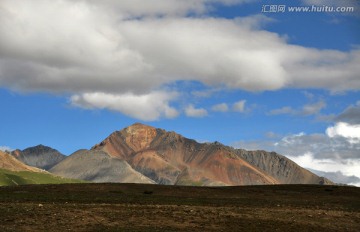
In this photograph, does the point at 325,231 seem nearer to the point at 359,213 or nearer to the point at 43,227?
the point at 359,213

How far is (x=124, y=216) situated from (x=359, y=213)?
82.0 ft

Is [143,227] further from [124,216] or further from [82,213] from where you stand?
[82,213]

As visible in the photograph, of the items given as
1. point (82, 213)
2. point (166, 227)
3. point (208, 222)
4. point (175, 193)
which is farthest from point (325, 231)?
point (175, 193)

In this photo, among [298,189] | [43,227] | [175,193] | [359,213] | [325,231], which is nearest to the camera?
[43,227]

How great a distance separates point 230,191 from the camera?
83.1 m

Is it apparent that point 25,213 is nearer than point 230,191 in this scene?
Yes

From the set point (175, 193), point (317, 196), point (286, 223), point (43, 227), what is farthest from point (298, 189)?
point (43, 227)

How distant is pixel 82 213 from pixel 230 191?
43429 mm

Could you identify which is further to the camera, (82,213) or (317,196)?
(317,196)

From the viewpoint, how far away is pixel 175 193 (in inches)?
3017

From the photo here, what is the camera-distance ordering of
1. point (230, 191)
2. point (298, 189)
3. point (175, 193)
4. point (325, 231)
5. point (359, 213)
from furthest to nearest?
point (298, 189) → point (230, 191) → point (175, 193) → point (359, 213) → point (325, 231)

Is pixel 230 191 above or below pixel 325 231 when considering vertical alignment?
above

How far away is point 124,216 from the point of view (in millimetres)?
43219

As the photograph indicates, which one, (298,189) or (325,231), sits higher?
(298,189)
